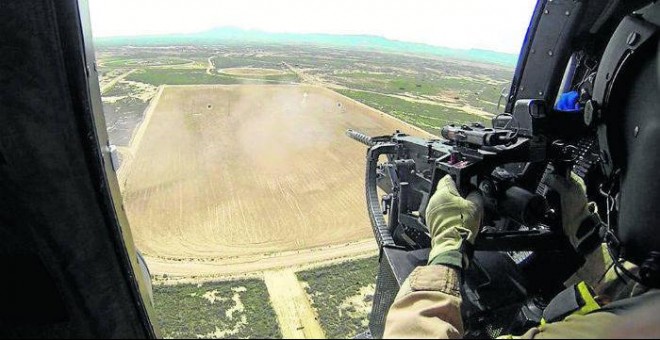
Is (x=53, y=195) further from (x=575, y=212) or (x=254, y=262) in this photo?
(x=254, y=262)

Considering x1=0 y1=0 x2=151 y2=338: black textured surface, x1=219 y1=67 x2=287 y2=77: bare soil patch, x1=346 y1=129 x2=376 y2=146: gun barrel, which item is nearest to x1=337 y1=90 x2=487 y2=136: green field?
x1=346 y1=129 x2=376 y2=146: gun barrel

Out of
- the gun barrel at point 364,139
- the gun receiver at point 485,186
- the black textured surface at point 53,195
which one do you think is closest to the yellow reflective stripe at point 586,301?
A: the gun receiver at point 485,186

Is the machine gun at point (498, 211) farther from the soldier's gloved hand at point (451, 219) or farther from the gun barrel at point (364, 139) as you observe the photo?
the gun barrel at point (364, 139)

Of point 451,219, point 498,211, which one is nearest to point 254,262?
point 498,211

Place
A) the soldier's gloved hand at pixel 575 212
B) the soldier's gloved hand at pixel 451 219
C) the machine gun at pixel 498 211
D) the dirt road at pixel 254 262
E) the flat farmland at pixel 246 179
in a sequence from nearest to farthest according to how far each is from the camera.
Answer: the soldier's gloved hand at pixel 451 219 → the machine gun at pixel 498 211 → the soldier's gloved hand at pixel 575 212 → the dirt road at pixel 254 262 → the flat farmland at pixel 246 179

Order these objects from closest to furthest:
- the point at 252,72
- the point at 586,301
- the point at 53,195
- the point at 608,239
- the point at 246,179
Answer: the point at 53,195 → the point at 586,301 → the point at 608,239 → the point at 246,179 → the point at 252,72

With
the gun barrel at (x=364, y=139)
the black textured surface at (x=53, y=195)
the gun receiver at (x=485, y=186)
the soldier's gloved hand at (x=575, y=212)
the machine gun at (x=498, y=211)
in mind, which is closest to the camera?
the black textured surface at (x=53, y=195)

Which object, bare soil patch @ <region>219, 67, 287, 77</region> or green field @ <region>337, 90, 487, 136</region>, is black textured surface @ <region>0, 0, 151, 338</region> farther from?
bare soil patch @ <region>219, 67, 287, 77</region>
